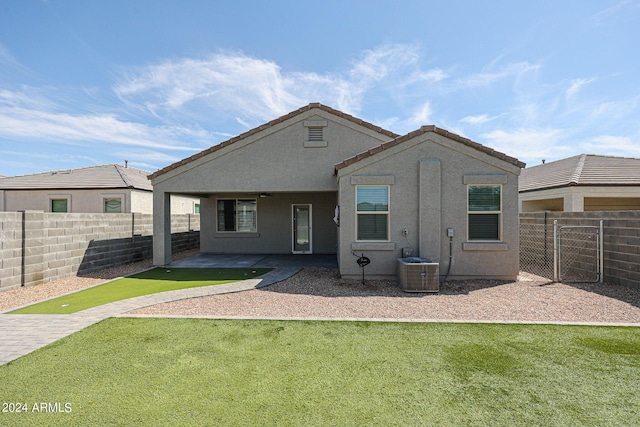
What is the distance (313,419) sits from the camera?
298cm

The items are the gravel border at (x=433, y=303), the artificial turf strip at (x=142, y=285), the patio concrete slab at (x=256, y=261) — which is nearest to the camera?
the gravel border at (x=433, y=303)

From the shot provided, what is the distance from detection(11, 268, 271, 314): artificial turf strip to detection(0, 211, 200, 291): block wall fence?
1.92 metres

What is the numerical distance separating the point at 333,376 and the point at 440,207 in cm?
677

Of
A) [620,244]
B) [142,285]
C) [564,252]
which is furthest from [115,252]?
[620,244]

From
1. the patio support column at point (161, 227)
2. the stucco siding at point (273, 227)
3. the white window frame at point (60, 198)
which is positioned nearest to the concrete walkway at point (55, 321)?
the patio support column at point (161, 227)

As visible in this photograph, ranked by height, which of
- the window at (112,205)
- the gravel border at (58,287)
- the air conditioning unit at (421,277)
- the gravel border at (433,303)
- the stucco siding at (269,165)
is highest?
the stucco siding at (269,165)

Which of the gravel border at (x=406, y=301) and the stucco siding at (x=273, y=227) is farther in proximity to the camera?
the stucco siding at (x=273, y=227)

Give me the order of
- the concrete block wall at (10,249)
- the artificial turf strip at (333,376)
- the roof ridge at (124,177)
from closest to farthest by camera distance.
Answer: the artificial turf strip at (333,376) → the concrete block wall at (10,249) → the roof ridge at (124,177)

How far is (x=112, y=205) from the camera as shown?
20.2 meters

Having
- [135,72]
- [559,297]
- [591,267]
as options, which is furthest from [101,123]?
[591,267]

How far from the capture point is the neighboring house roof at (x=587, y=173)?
1642 centimetres

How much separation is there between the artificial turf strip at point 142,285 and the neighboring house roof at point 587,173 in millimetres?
17900

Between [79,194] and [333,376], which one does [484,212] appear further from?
[79,194]

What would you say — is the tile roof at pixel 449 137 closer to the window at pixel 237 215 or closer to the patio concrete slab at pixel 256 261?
the patio concrete slab at pixel 256 261
